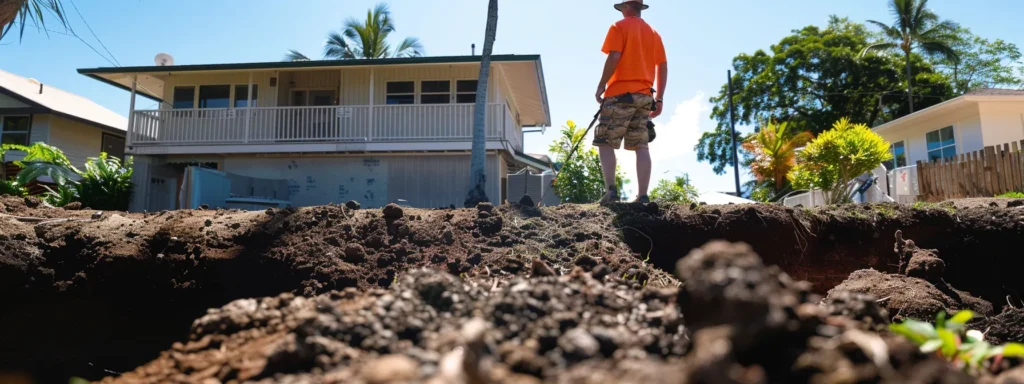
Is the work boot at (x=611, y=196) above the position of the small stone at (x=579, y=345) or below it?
above

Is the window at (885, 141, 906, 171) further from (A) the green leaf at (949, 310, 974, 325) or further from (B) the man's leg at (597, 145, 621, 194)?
(A) the green leaf at (949, 310, 974, 325)

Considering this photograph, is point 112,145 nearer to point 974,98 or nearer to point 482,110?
point 482,110

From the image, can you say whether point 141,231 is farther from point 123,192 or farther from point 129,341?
point 123,192

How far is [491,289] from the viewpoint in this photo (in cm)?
188

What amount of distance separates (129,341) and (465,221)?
2211 mm

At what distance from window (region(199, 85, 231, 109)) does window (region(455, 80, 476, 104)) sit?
608 centimetres

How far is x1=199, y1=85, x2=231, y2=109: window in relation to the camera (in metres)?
15.2

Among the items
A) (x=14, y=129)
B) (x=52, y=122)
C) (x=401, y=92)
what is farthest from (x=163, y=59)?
(x=14, y=129)

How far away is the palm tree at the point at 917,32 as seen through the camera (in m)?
30.5

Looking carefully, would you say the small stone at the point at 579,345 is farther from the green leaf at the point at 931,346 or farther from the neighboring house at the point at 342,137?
the neighboring house at the point at 342,137

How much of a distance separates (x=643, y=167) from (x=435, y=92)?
1057 cm

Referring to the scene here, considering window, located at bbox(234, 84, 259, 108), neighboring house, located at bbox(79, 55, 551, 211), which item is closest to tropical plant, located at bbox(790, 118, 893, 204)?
neighboring house, located at bbox(79, 55, 551, 211)

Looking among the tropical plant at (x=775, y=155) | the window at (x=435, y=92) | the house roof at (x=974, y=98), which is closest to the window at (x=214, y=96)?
the window at (x=435, y=92)

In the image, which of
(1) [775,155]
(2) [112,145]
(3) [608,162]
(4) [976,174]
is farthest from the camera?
(1) [775,155]
